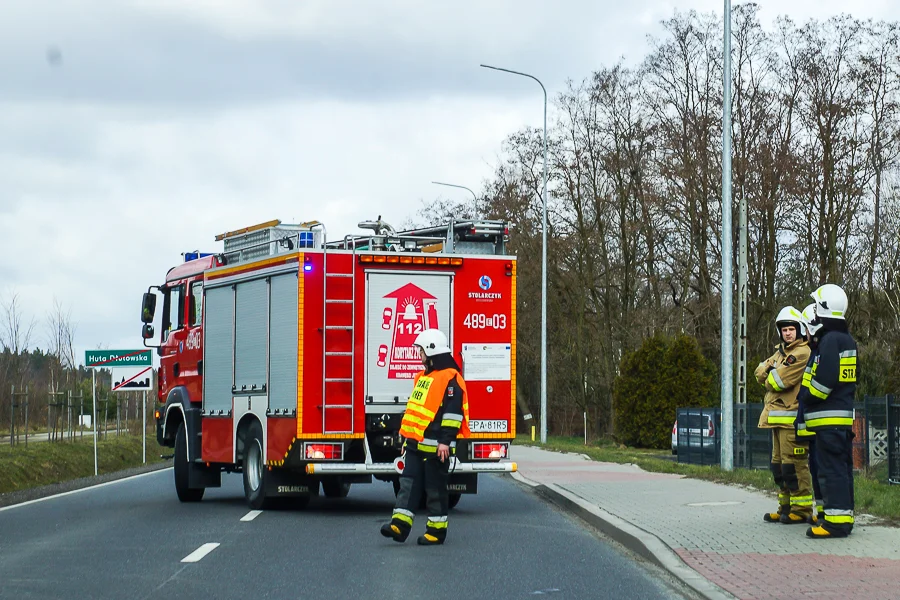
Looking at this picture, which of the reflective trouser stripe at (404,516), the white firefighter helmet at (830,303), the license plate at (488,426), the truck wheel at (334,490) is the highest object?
the white firefighter helmet at (830,303)

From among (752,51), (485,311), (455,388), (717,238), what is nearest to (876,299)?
(717,238)

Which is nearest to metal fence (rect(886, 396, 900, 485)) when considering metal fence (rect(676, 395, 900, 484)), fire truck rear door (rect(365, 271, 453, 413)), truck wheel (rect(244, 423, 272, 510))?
metal fence (rect(676, 395, 900, 484))

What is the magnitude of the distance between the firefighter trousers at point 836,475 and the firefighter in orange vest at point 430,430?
120 inches

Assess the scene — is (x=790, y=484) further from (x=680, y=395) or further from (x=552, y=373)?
(x=552, y=373)

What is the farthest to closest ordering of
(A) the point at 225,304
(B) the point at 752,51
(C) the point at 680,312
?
(C) the point at 680,312 < (B) the point at 752,51 < (A) the point at 225,304

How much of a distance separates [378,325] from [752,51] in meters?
29.8

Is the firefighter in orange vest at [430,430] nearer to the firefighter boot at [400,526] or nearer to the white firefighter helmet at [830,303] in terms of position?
the firefighter boot at [400,526]

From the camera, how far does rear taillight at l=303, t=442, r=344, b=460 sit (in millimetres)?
14680

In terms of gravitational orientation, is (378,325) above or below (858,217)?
below

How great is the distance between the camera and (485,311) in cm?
1572

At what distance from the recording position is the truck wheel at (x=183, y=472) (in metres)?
17.5

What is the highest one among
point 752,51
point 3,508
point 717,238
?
point 752,51

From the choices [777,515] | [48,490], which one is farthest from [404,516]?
[48,490]

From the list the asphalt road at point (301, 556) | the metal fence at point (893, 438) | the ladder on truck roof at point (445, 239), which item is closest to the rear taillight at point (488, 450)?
the asphalt road at point (301, 556)
